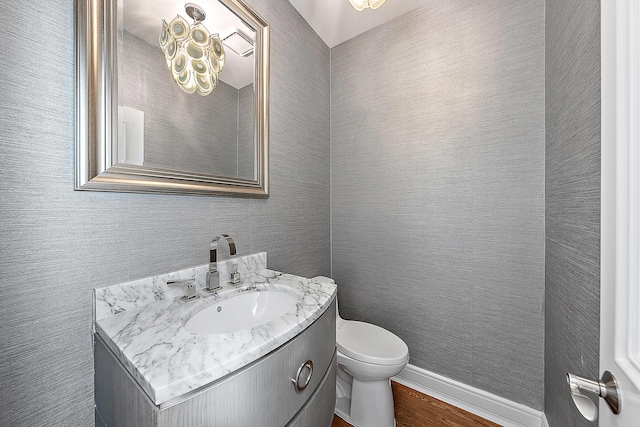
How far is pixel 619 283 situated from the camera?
35cm

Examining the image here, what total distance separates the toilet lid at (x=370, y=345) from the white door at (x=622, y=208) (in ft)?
2.96

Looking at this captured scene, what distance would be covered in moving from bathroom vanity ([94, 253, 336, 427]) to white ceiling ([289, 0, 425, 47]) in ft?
5.60

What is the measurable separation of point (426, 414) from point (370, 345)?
0.51m

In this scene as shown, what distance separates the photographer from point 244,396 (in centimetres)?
55

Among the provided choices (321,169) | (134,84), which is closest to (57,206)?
(134,84)

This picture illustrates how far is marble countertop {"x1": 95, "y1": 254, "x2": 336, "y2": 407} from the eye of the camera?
0.48 meters

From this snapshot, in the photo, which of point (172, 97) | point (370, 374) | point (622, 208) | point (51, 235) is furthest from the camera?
point (370, 374)

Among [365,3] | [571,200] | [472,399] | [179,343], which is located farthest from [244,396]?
[365,3]

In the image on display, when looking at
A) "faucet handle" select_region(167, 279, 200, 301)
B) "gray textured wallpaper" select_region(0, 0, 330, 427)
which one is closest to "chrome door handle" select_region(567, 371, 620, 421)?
"faucet handle" select_region(167, 279, 200, 301)

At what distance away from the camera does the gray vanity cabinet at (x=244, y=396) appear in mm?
487

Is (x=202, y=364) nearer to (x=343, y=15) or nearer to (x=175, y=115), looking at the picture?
(x=175, y=115)

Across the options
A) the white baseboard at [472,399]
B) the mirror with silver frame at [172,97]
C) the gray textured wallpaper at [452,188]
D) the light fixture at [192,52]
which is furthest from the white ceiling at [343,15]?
the white baseboard at [472,399]

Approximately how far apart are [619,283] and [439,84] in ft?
4.71

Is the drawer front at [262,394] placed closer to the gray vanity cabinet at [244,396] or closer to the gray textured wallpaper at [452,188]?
the gray vanity cabinet at [244,396]
